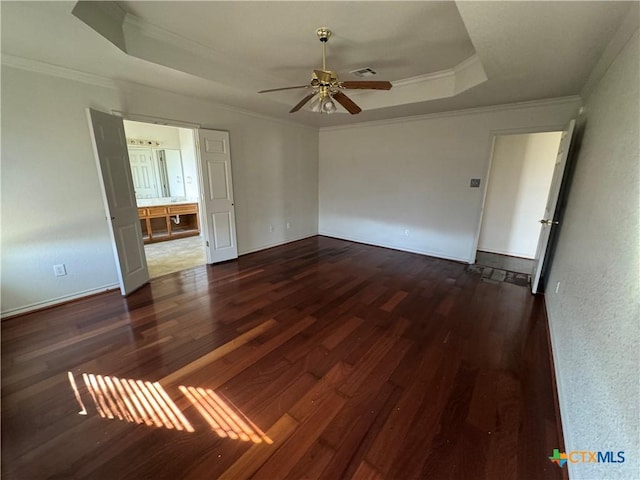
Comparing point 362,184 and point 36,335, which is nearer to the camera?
point 36,335

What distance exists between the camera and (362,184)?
5.38 meters

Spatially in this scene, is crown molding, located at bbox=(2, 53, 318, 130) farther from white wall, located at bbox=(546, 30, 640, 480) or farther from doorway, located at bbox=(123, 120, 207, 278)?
white wall, located at bbox=(546, 30, 640, 480)

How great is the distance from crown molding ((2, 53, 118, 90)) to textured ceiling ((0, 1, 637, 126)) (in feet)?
0.23

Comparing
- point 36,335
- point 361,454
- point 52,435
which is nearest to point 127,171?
point 36,335

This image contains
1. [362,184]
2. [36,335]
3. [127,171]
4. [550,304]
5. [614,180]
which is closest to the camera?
[614,180]

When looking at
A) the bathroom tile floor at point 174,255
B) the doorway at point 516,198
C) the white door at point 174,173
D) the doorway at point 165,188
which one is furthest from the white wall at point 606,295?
the white door at point 174,173

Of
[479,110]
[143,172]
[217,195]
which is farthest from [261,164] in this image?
[479,110]

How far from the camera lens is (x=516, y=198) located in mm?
4641

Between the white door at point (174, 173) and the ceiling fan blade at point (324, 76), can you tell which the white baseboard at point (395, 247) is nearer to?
the ceiling fan blade at point (324, 76)

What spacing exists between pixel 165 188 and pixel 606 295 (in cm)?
767

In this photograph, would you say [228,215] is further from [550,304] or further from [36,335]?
[550,304]

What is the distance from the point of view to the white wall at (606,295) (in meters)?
1.00

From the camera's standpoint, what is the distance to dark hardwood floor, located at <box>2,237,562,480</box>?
1385mm

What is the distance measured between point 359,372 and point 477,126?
3945 mm
